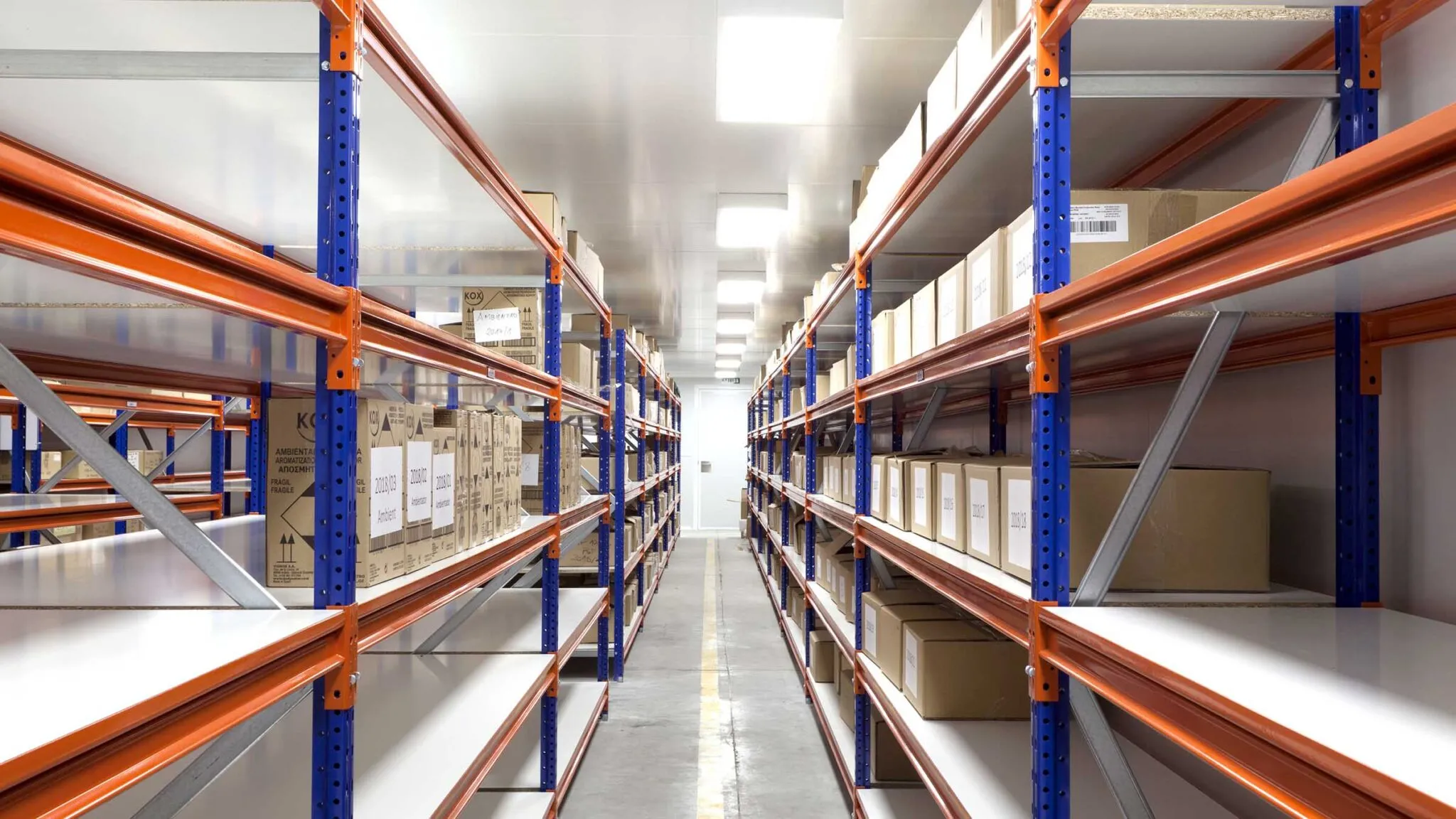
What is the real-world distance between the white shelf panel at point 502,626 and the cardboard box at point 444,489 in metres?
0.83

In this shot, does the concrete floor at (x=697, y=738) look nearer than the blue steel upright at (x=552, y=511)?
No

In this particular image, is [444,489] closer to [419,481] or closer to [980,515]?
[419,481]

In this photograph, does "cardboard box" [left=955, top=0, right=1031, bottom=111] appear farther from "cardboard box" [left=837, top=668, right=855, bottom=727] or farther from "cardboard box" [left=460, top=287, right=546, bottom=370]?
"cardboard box" [left=837, top=668, right=855, bottom=727]

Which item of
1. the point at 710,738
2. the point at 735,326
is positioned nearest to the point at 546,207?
the point at 710,738

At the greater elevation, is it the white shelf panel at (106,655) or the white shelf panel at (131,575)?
the white shelf panel at (106,655)

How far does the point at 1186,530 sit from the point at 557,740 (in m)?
2.59

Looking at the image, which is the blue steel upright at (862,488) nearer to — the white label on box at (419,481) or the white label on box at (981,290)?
the white label on box at (981,290)

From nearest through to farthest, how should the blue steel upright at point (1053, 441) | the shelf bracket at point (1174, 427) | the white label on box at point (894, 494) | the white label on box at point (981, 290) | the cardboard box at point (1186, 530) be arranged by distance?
the shelf bracket at point (1174, 427) → the blue steel upright at point (1053, 441) → the cardboard box at point (1186, 530) → the white label on box at point (981, 290) → the white label on box at point (894, 494)

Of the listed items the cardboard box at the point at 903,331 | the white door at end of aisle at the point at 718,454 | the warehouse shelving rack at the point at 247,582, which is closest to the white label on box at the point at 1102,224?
the cardboard box at the point at 903,331

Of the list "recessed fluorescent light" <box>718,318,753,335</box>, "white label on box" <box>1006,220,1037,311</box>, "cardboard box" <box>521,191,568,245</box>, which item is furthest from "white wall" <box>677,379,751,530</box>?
"white label on box" <box>1006,220,1037,311</box>

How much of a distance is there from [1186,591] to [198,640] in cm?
178

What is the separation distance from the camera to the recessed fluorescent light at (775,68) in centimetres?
274

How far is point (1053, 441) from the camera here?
138 cm

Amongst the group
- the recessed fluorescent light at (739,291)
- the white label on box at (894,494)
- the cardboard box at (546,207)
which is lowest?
the white label on box at (894,494)
